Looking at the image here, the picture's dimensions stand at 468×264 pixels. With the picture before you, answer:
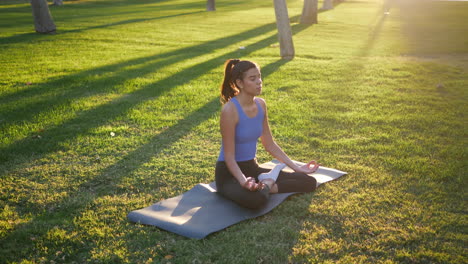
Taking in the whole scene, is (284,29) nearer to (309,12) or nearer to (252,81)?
(252,81)

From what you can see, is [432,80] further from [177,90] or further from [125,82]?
[125,82]

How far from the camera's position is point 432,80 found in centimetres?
1060

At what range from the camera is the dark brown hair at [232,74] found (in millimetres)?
4434

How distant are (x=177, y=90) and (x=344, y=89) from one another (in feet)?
13.1

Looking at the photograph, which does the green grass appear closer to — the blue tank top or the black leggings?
the black leggings

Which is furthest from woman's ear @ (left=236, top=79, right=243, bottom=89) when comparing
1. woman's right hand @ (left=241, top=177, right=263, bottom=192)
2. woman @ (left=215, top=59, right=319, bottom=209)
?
woman's right hand @ (left=241, top=177, right=263, bottom=192)

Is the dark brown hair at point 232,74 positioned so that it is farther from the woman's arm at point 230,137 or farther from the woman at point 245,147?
the woman's arm at point 230,137

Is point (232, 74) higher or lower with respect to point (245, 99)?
higher

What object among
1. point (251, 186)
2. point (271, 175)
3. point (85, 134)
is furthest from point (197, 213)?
point (85, 134)

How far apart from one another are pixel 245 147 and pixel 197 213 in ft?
3.09

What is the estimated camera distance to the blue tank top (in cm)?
460

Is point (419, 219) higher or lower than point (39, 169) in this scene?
lower

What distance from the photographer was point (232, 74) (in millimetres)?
4523

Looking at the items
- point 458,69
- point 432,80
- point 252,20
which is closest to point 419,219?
point 432,80
